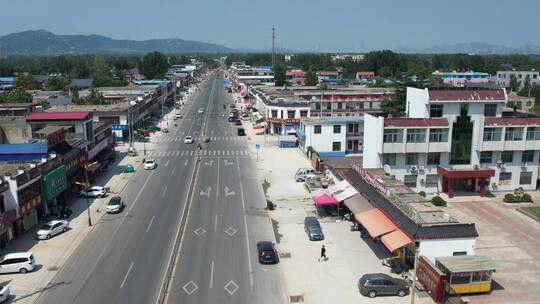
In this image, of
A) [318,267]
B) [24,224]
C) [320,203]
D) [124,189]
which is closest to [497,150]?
[320,203]

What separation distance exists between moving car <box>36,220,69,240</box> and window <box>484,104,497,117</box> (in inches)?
1876

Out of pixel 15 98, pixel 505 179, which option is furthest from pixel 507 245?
pixel 15 98

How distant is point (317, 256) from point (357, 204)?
307 inches

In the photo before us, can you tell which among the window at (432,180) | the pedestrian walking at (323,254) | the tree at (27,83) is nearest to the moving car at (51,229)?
the pedestrian walking at (323,254)

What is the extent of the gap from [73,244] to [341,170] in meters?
30.8

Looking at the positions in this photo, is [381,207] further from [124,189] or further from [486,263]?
[124,189]

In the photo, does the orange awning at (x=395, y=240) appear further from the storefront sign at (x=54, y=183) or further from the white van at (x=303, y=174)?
the storefront sign at (x=54, y=183)

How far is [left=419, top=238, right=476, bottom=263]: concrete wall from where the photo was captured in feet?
108

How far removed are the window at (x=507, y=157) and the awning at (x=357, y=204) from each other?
22.9 metres

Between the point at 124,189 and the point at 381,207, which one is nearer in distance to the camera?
the point at 381,207

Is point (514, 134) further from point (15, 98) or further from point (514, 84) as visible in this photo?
point (514, 84)

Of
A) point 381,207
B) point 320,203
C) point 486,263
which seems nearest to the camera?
point 486,263

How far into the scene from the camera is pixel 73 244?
40938 millimetres

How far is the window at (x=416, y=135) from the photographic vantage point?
54375 millimetres
